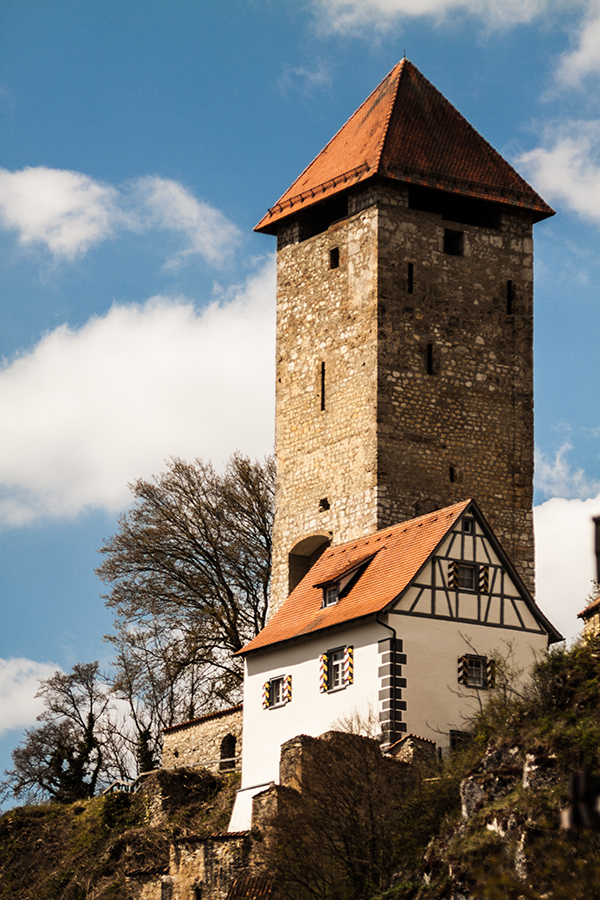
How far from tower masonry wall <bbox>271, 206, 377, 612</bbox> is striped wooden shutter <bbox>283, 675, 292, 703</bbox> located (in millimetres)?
4683

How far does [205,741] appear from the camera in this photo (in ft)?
111

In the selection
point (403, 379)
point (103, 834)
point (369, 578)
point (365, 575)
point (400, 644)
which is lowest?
point (103, 834)

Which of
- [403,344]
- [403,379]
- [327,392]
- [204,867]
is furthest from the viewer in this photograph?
[327,392]

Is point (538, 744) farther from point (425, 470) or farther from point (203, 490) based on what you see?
point (203, 490)

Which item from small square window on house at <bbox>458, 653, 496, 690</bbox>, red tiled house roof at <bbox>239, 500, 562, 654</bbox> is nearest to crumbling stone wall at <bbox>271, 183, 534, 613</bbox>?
red tiled house roof at <bbox>239, 500, 562, 654</bbox>

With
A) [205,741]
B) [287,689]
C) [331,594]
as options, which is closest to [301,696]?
[287,689]

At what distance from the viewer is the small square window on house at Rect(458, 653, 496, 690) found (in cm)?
2770

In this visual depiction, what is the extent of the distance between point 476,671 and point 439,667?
0.80 meters

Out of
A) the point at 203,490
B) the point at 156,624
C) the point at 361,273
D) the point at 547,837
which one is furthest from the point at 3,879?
the point at 547,837

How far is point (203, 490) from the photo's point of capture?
41344mm

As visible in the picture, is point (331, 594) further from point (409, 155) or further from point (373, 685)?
point (409, 155)

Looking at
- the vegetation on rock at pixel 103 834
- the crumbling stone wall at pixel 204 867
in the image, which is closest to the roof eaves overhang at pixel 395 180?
the vegetation on rock at pixel 103 834

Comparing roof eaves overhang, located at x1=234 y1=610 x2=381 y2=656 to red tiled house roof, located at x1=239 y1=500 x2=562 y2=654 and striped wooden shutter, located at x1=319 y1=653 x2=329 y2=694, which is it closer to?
red tiled house roof, located at x1=239 y1=500 x2=562 y2=654

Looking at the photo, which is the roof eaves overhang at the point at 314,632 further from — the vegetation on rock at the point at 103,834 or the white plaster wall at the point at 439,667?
the vegetation on rock at the point at 103,834
